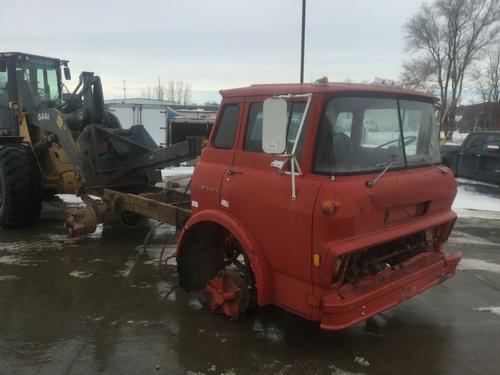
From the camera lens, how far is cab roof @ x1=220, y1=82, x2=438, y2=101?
368cm

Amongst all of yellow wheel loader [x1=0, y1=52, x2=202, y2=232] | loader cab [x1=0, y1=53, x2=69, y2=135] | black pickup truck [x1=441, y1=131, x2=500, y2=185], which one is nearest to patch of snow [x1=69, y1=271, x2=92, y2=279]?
yellow wheel loader [x1=0, y1=52, x2=202, y2=232]

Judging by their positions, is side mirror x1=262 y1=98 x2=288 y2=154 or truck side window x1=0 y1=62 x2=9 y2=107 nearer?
side mirror x1=262 y1=98 x2=288 y2=154

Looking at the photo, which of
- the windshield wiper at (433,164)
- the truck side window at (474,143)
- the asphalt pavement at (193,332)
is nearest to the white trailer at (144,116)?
the truck side window at (474,143)

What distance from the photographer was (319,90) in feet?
11.9

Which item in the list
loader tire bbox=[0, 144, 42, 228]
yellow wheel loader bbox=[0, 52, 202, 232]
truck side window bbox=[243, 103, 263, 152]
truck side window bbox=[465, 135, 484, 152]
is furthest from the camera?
truck side window bbox=[465, 135, 484, 152]

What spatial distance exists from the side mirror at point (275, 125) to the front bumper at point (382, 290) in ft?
3.84

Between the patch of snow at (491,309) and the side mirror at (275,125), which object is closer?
the side mirror at (275,125)

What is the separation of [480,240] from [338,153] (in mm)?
5314

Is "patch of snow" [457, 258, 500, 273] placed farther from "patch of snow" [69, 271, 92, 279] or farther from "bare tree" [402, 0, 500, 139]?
"bare tree" [402, 0, 500, 139]

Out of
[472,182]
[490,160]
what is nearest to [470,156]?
[490,160]

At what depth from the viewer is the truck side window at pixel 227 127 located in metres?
4.35

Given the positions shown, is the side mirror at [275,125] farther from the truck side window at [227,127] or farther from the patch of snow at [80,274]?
the patch of snow at [80,274]

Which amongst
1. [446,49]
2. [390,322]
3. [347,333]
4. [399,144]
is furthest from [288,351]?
[446,49]

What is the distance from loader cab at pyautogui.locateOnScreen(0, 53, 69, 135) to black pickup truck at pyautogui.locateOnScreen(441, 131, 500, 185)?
9.58 metres
